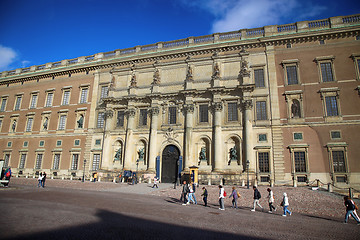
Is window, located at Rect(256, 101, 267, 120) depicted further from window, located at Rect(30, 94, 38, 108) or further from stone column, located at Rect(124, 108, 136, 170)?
window, located at Rect(30, 94, 38, 108)

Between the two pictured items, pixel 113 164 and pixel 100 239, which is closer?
pixel 100 239

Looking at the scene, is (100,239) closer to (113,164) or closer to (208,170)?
(208,170)

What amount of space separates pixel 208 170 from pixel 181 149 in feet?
15.1

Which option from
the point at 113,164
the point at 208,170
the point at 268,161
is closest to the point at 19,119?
the point at 113,164

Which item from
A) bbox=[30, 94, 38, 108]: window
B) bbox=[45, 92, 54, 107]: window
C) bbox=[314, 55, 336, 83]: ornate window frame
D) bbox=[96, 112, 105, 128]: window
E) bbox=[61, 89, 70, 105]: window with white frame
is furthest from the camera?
bbox=[30, 94, 38, 108]: window

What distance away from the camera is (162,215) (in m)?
11.3

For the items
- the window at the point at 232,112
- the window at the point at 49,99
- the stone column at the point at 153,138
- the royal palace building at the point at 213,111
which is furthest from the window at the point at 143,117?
the window at the point at 49,99

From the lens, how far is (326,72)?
2883 centimetres

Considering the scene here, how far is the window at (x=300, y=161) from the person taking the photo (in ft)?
88.8

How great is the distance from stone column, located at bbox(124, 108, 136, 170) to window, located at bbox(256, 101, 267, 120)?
17.4 m

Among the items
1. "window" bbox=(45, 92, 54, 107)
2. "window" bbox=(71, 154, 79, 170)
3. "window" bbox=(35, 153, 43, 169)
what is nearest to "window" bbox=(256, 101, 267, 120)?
"window" bbox=(71, 154, 79, 170)

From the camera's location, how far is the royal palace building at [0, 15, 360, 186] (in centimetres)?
2747

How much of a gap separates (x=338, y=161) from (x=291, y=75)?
454 inches

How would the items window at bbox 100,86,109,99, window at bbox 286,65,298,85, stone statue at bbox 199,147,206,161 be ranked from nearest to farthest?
window at bbox 286,65,298,85 < stone statue at bbox 199,147,206,161 < window at bbox 100,86,109,99
